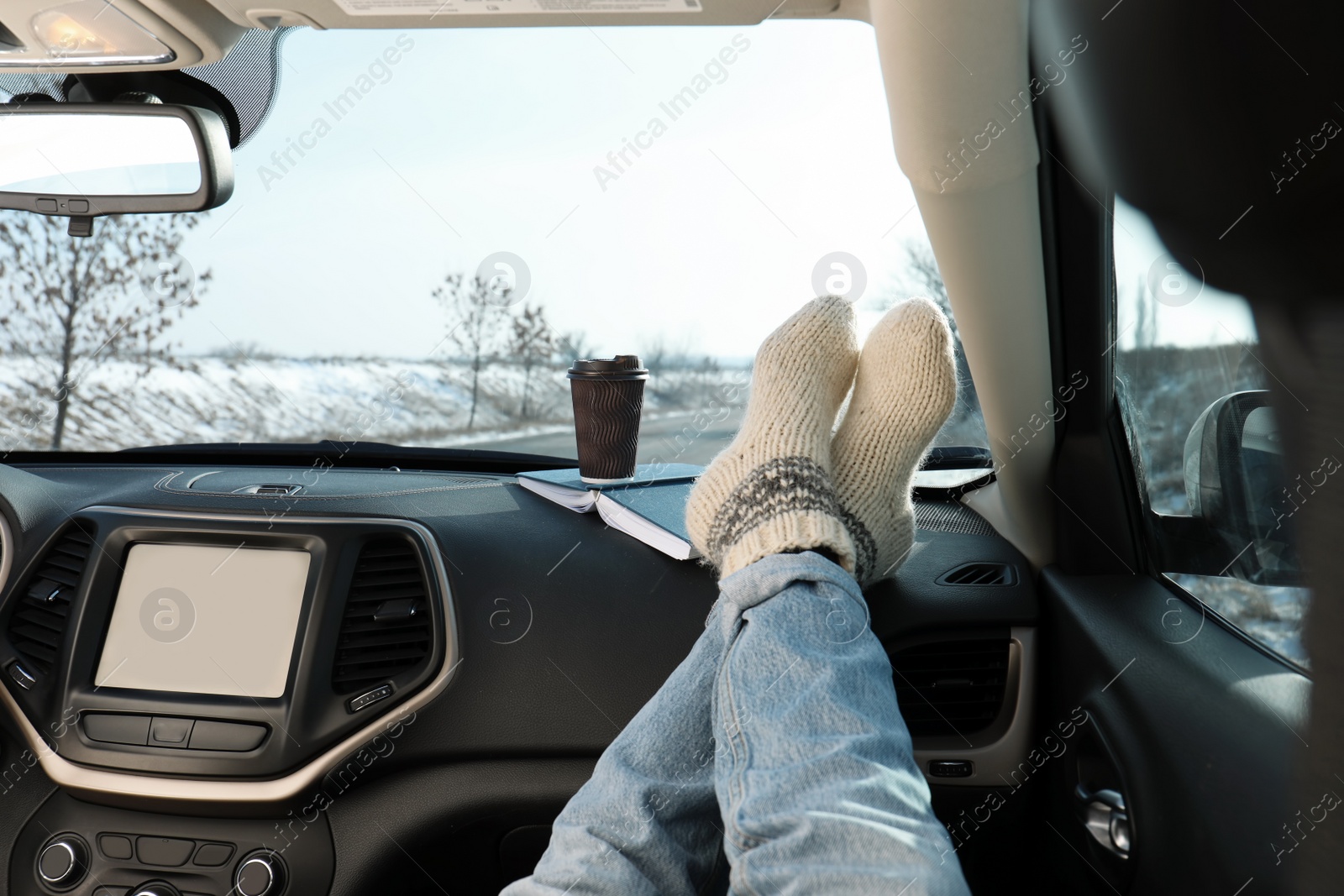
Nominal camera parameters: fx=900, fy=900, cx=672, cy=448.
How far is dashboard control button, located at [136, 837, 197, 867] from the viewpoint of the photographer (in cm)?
108

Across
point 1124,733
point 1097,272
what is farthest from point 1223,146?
point 1124,733

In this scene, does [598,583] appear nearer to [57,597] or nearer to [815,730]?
[815,730]

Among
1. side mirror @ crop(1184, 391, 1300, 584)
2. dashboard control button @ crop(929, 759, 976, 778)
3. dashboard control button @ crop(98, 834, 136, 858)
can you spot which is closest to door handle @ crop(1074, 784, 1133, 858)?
dashboard control button @ crop(929, 759, 976, 778)

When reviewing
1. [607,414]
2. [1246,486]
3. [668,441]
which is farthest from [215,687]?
[1246,486]

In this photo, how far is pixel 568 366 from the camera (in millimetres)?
1097

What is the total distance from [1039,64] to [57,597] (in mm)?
1252

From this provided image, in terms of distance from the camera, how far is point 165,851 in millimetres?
1083

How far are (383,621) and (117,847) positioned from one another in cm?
44

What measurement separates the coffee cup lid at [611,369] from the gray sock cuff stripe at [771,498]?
0.88 ft

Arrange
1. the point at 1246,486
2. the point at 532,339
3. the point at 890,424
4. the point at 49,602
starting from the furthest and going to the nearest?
1. the point at 532,339
2. the point at 49,602
3. the point at 890,424
4. the point at 1246,486

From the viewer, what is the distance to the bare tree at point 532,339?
2244 mm

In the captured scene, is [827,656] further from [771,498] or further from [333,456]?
[333,456]

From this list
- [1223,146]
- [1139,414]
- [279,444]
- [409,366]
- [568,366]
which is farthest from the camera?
[409,366]

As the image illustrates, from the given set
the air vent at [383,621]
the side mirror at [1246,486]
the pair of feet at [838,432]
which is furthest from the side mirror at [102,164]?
the side mirror at [1246,486]
